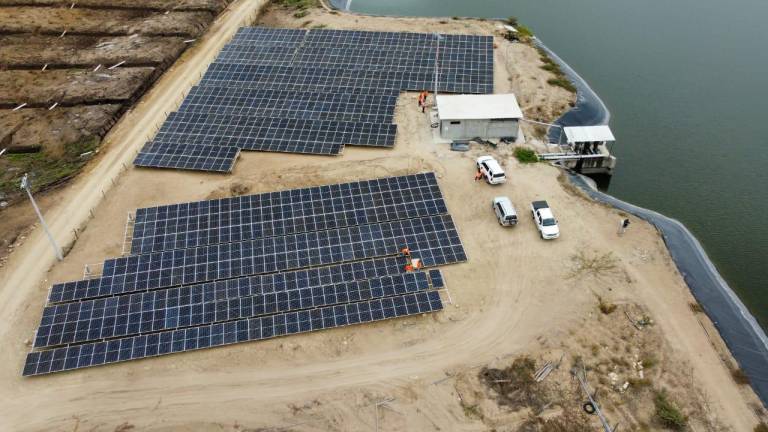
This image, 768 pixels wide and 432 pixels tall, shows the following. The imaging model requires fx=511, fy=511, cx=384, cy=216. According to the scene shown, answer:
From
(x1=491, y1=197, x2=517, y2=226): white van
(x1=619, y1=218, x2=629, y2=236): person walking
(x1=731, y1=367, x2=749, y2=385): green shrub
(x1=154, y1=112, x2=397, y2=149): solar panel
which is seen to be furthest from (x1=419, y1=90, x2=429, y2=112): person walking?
(x1=731, y1=367, x2=749, y2=385): green shrub

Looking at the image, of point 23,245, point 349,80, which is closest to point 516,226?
point 349,80

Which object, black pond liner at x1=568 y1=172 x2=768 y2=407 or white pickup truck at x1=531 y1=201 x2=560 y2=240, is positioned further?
white pickup truck at x1=531 y1=201 x2=560 y2=240

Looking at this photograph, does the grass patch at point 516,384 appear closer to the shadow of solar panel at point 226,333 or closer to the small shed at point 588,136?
the shadow of solar panel at point 226,333

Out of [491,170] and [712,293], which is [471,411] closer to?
[712,293]

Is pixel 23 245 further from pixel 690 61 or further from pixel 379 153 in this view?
pixel 690 61

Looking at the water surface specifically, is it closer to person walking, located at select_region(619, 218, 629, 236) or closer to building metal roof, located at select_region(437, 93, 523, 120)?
person walking, located at select_region(619, 218, 629, 236)
